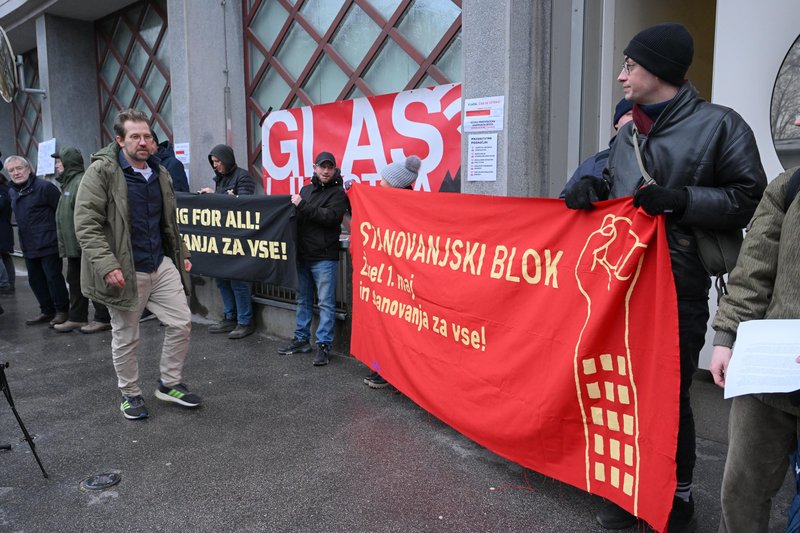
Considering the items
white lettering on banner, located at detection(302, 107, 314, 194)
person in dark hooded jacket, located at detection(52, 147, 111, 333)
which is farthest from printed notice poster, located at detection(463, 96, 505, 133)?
person in dark hooded jacket, located at detection(52, 147, 111, 333)

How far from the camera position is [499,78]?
4.67 metres

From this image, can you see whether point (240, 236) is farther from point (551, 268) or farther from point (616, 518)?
point (616, 518)

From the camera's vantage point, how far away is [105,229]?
4.00 metres

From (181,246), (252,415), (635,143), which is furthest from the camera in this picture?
(181,246)

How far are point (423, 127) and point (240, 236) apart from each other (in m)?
2.11

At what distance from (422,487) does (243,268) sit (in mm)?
3546

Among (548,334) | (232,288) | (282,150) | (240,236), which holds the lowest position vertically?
(232,288)

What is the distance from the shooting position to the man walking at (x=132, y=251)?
12.8 ft

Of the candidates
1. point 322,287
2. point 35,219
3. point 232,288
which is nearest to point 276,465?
point 322,287

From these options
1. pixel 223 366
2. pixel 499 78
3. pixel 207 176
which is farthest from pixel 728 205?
pixel 207 176

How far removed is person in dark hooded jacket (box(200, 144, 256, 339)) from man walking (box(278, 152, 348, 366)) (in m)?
1.11

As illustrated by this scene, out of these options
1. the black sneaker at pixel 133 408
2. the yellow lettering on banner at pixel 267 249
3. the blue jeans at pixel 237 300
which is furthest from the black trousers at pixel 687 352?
the blue jeans at pixel 237 300

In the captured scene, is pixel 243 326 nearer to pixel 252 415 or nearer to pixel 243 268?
pixel 243 268

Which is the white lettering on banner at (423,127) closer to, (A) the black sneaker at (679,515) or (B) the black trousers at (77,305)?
(A) the black sneaker at (679,515)
